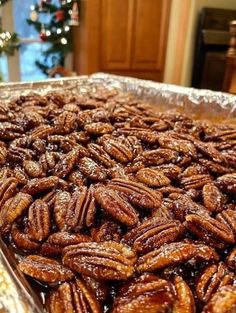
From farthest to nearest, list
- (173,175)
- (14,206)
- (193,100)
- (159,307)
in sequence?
(193,100), (173,175), (14,206), (159,307)

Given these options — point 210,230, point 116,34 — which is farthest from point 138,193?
point 116,34

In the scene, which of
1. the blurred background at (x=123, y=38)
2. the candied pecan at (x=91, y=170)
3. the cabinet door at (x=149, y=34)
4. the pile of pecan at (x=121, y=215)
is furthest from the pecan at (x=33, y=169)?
the cabinet door at (x=149, y=34)

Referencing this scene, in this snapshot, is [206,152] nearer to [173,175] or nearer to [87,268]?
[173,175]

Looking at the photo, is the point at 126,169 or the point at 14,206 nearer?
the point at 14,206

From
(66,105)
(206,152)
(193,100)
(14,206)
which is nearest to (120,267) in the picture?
(14,206)

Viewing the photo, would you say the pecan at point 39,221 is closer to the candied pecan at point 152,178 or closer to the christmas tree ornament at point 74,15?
the candied pecan at point 152,178

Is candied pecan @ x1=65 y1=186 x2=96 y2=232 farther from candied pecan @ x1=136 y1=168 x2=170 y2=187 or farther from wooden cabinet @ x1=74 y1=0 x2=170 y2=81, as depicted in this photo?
wooden cabinet @ x1=74 y1=0 x2=170 y2=81

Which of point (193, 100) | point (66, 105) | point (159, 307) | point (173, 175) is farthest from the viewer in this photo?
point (193, 100)
